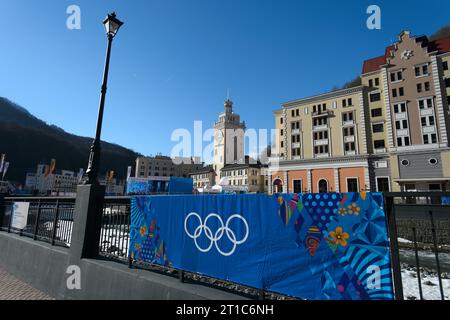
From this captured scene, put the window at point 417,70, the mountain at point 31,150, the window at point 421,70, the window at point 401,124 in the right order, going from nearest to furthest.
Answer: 1. the window at point 421,70
2. the window at point 401,124
3. the window at point 417,70
4. the mountain at point 31,150

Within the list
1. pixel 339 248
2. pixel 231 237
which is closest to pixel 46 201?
pixel 231 237

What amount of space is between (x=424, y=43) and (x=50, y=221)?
5658 centimetres

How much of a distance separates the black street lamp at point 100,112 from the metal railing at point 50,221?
1.37 m

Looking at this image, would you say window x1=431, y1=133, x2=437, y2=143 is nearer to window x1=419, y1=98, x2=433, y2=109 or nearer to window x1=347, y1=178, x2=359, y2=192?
window x1=419, y1=98, x2=433, y2=109

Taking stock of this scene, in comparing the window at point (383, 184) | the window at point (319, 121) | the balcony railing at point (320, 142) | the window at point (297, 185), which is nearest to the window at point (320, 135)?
the balcony railing at point (320, 142)

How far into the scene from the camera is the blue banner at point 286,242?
3.04 m

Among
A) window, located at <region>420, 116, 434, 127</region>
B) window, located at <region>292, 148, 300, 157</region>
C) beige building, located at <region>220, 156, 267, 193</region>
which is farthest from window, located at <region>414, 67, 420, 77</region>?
beige building, located at <region>220, 156, 267, 193</region>

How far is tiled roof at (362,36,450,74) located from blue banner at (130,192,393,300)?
175ft

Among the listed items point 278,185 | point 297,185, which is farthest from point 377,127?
point 278,185

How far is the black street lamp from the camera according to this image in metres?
7.23

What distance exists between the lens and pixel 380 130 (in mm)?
47000

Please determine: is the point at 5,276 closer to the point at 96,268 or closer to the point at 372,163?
the point at 96,268

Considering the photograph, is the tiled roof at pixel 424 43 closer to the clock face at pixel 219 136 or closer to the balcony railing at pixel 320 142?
the balcony railing at pixel 320 142
